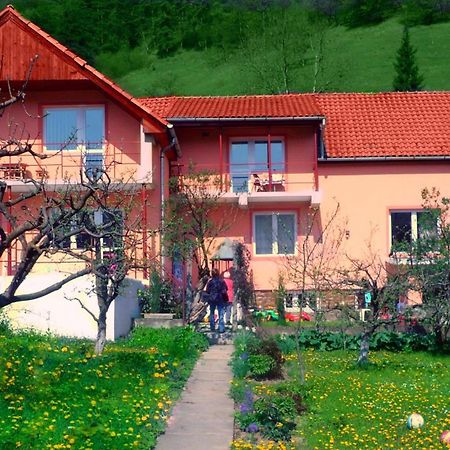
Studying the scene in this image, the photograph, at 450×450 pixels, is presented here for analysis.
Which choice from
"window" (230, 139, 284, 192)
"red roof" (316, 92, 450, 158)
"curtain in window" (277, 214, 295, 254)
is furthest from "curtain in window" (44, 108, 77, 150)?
"red roof" (316, 92, 450, 158)

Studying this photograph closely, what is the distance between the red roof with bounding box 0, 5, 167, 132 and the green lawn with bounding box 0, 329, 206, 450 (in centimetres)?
831

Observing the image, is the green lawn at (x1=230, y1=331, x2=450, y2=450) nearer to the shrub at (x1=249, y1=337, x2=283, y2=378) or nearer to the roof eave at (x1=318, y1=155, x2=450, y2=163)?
the shrub at (x1=249, y1=337, x2=283, y2=378)

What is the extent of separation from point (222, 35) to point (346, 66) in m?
27.5

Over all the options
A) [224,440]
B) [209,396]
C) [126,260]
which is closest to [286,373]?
[209,396]

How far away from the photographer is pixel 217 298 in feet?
69.2

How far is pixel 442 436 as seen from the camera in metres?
11.3

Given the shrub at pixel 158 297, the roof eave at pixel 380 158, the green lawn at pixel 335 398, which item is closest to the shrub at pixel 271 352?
the green lawn at pixel 335 398

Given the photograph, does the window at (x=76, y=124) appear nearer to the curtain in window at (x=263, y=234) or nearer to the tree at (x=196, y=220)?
the tree at (x=196, y=220)

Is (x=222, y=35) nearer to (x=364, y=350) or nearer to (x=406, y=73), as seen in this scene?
(x=406, y=73)

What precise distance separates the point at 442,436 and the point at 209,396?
157 inches

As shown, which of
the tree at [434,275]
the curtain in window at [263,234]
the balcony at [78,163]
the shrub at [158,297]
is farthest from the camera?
the curtain in window at [263,234]

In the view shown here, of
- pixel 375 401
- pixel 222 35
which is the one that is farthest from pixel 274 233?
pixel 222 35

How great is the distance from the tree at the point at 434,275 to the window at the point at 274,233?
8.11 m

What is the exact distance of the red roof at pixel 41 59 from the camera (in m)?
23.5
